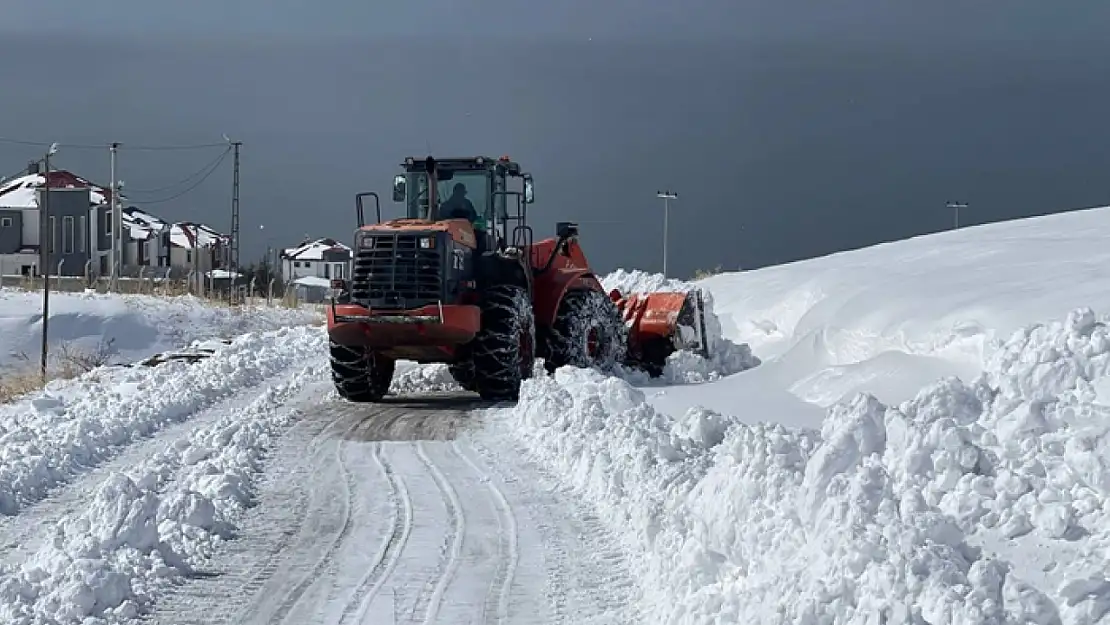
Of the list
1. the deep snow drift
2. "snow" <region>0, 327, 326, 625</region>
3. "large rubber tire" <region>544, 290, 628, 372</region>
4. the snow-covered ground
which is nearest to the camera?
the snow-covered ground

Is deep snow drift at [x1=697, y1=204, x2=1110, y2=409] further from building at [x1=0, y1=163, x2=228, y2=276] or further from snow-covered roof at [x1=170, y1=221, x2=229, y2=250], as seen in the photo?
snow-covered roof at [x1=170, y1=221, x2=229, y2=250]

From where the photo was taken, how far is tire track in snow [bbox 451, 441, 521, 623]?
676 cm

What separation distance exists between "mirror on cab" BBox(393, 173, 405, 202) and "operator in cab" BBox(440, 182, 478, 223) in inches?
23.8

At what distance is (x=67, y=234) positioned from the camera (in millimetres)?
64188

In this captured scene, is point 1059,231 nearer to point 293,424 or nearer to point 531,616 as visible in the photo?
point 293,424

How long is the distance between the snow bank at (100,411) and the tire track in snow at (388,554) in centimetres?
264

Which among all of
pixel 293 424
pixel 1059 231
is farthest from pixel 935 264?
pixel 293 424

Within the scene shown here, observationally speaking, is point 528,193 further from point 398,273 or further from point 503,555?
point 503,555

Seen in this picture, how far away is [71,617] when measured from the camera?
625cm

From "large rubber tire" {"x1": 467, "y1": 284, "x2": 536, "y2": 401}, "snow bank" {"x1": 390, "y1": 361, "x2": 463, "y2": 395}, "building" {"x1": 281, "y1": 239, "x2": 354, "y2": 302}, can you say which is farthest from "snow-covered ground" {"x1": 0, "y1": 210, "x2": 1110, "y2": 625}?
"building" {"x1": 281, "y1": 239, "x2": 354, "y2": 302}

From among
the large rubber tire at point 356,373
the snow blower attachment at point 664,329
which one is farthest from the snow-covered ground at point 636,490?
the snow blower attachment at point 664,329

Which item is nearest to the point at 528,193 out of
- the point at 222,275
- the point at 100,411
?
the point at 100,411

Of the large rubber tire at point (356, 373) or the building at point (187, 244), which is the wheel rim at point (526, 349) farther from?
the building at point (187, 244)

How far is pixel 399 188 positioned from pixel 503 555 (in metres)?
9.28
